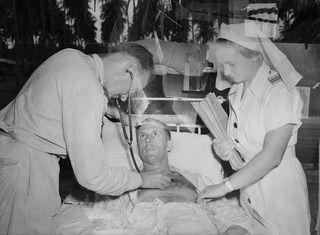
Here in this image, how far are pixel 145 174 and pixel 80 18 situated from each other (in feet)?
2.77

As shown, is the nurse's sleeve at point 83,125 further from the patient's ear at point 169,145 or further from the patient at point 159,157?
the patient's ear at point 169,145

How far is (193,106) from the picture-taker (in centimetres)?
192

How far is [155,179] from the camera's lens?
6.17ft

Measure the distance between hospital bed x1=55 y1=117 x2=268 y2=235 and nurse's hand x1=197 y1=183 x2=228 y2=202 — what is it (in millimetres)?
41

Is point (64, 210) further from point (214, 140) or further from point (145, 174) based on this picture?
point (214, 140)

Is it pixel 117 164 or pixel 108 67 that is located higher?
pixel 108 67

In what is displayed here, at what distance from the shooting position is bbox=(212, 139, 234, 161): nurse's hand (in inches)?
70.1

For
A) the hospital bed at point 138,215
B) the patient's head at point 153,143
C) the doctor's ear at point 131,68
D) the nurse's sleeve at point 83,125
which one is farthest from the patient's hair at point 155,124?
the nurse's sleeve at point 83,125

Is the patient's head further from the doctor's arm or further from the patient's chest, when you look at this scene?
the doctor's arm

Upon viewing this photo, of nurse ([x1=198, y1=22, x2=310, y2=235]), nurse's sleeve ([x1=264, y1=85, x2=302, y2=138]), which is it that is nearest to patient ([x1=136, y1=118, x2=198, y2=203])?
nurse ([x1=198, y1=22, x2=310, y2=235])

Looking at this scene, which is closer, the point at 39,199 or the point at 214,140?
the point at 39,199

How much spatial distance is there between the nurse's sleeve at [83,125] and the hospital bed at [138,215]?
27cm

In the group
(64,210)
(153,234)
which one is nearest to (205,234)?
(153,234)

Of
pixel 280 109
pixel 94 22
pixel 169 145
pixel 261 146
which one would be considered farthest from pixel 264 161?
pixel 94 22
